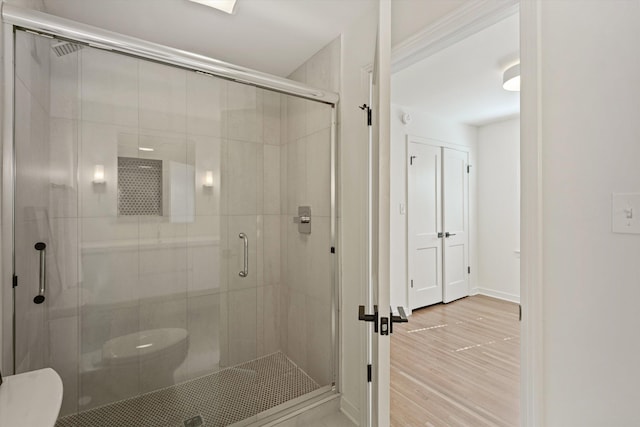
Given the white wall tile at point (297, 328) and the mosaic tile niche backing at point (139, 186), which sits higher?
the mosaic tile niche backing at point (139, 186)

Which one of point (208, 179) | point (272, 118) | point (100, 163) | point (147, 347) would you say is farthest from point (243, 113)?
point (147, 347)

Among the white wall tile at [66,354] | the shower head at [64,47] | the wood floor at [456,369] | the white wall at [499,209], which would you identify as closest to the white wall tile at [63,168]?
the shower head at [64,47]

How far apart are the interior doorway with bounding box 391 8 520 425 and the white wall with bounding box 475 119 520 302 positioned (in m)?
0.01

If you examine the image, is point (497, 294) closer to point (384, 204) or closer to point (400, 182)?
point (400, 182)

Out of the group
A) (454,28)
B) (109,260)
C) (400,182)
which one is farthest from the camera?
(400,182)

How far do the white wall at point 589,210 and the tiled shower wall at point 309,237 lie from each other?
4.06 feet

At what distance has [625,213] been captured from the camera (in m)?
0.84

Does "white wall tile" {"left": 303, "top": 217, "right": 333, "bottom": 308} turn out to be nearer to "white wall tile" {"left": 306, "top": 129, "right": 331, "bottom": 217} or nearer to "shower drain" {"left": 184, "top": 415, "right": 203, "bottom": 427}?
"white wall tile" {"left": 306, "top": 129, "right": 331, "bottom": 217}

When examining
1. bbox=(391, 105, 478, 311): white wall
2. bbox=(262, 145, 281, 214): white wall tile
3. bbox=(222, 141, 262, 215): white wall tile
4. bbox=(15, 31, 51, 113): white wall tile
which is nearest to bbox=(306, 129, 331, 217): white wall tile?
bbox=(262, 145, 281, 214): white wall tile

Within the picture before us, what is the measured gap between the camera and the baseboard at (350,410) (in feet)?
5.74

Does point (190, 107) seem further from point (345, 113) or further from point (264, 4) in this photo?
point (345, 113)

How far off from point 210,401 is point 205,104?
1777mm

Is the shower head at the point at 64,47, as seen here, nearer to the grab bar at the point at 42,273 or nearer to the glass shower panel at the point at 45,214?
the glass shower panel at the point at 45,214

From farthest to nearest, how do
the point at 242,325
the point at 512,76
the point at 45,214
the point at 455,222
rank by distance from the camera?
the point at 455,222, the point at 512,76, the point at 242,325, the point at 45,214
